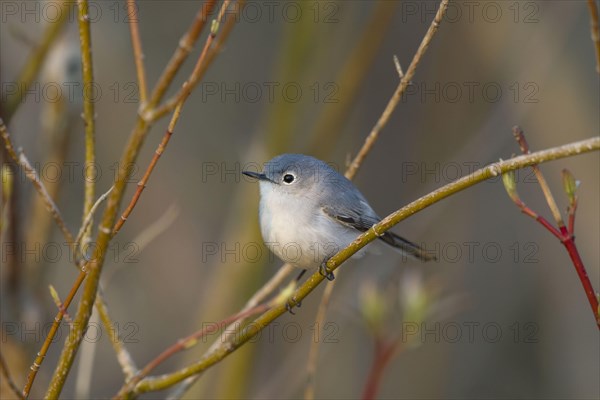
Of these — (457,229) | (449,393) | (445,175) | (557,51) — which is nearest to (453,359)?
(449,393)

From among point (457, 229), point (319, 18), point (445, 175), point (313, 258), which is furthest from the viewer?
point (457, 229)

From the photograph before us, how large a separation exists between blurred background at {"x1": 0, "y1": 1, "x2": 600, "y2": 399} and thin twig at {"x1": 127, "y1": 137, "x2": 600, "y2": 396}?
1322 mm

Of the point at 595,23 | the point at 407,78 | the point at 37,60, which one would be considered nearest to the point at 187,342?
the point at 595,23

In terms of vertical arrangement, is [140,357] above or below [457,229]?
below

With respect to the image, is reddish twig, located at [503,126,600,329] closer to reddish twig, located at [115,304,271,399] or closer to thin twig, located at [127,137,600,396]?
thin twig, located at [127,137,600,396]

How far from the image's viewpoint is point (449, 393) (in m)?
5.64

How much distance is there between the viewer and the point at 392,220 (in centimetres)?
192

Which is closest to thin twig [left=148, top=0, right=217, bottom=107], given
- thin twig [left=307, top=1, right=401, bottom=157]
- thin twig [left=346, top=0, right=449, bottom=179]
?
thin twig [left=346, top=0, right=449, bottom=179]

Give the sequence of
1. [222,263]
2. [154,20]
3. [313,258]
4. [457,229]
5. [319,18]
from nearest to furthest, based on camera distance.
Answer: [313,258] < [319,18] < [222,263] < [457,229] < [154,20]

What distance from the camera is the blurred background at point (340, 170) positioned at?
4234 mm

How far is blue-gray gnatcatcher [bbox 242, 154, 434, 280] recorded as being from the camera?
11.2ft

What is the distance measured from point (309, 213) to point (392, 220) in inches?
68.2

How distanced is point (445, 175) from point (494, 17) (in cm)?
112

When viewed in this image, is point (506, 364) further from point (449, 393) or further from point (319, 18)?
point (319, 18)
